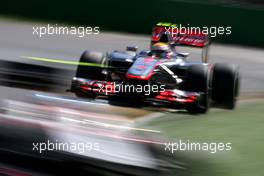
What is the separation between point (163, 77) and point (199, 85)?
2.03ft

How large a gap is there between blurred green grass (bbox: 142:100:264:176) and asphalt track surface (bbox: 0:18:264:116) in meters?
3.17

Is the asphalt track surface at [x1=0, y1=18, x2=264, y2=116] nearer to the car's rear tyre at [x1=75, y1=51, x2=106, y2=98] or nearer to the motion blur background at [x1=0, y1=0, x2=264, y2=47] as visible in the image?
the motion blur background at [x1=0, y1=0, x2=264, y2=47]

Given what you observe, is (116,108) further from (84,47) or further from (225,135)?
(84,47)

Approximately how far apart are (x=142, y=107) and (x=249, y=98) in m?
2.39

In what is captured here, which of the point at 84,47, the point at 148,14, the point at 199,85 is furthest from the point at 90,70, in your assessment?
the point at 148,14

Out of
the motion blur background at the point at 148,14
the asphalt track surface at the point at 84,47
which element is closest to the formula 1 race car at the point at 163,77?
the asphalt track surface at the point at 84,47

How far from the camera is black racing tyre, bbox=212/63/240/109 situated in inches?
345

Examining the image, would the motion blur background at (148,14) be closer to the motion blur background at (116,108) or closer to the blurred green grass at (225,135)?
the motion blur background at (116,108)

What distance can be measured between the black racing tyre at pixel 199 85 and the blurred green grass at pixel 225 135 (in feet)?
0.48

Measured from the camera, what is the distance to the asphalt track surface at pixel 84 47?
13953mm

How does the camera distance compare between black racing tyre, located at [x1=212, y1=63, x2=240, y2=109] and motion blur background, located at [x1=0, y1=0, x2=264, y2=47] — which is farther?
motion blur background, located at [x1=0, y1=0, x2=264, y2=47]

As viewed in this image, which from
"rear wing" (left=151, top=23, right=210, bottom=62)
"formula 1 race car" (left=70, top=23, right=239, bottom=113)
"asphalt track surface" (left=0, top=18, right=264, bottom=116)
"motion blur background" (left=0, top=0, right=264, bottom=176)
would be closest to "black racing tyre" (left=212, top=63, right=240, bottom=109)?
"formula 1 race car" (left=70, top=23, right=239, bottom=113)

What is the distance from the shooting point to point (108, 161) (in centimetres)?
339

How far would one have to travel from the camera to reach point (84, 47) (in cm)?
1622
